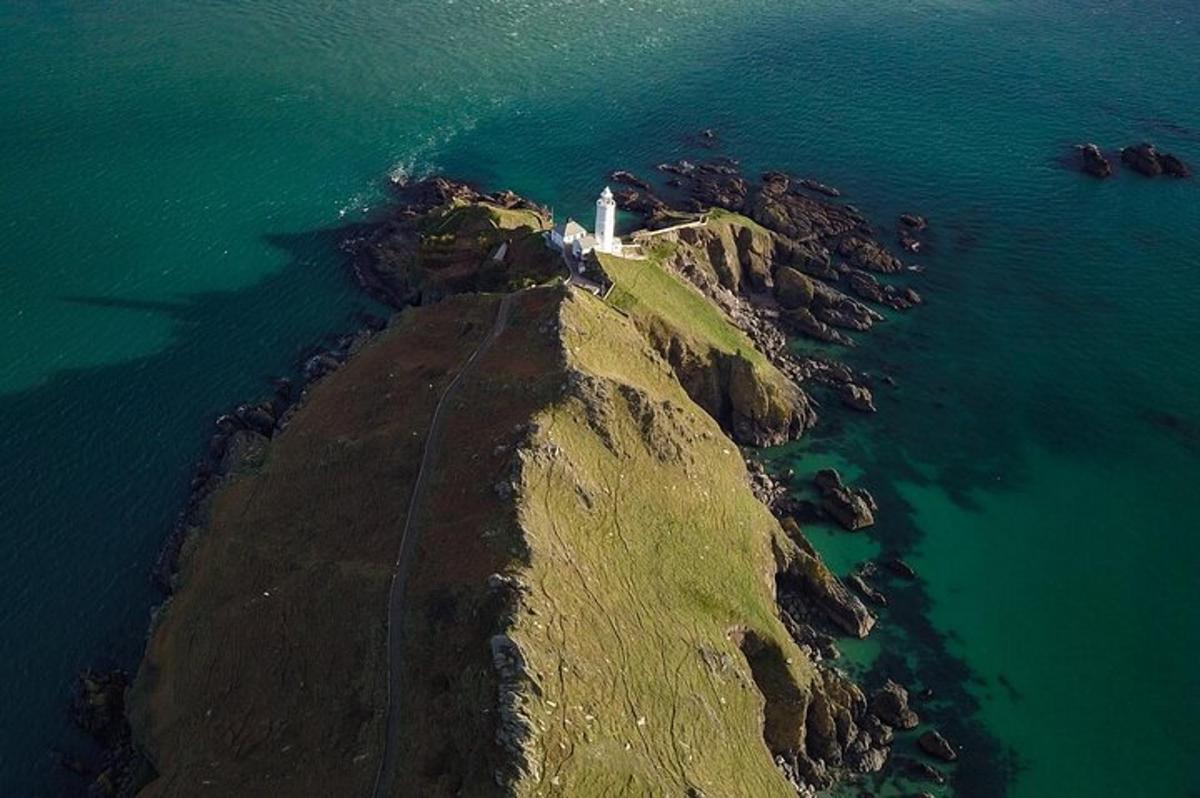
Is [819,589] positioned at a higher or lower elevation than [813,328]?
lower

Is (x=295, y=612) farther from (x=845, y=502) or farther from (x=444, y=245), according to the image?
(x=444, y=245)

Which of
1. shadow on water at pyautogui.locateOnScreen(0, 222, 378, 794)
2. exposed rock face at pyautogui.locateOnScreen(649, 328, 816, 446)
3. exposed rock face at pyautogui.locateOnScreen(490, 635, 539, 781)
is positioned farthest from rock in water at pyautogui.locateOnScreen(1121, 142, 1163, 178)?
exposed rock face at pyautogui.locateOnScreen(490, 635, 539, 781)

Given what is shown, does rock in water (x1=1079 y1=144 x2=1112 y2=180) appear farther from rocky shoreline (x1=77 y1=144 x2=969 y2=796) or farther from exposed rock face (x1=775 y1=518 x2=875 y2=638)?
exposed rock face (x1=775 y1=518 x2=875 y2=638)

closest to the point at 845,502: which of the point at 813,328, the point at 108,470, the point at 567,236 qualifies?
the point at 813,328

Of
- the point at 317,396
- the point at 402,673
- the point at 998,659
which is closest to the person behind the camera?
the point at 402,673

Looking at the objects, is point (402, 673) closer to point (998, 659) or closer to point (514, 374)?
point (514, 374)

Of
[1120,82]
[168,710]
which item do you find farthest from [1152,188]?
[168,710]

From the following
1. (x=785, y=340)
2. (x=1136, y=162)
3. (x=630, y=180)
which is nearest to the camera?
(x=785, y=340)
